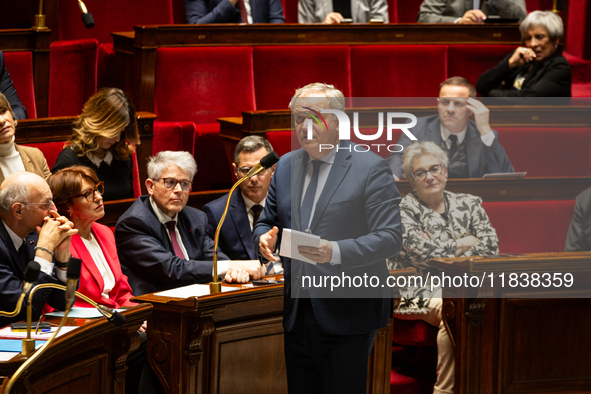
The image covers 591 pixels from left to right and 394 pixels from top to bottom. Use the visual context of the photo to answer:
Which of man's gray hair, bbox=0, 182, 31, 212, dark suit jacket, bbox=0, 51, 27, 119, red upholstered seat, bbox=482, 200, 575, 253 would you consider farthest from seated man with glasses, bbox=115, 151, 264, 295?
red upholstered seat, bbox=482, 200, 575, 253

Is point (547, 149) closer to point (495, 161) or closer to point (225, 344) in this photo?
point (495, 161)

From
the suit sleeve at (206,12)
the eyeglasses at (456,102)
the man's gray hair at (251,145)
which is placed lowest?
the man's gray hair at (251,145)

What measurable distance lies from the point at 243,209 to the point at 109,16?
3.73ft

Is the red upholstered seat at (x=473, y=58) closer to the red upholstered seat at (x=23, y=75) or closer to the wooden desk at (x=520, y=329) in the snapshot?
the wooden desk at (x=520, y=329)

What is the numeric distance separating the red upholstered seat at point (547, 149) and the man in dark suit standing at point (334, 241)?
118 centimetres

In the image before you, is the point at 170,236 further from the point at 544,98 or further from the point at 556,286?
the point at 544,98

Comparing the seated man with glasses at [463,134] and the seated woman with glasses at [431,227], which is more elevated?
the seated man with glasses at [463,134]

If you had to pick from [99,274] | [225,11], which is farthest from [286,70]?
[99,274]

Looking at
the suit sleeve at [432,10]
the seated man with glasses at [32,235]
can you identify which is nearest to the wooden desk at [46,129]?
the seated man with glasses at [32,235]

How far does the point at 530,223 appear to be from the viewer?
1.92 m

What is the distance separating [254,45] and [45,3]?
67 centimetres

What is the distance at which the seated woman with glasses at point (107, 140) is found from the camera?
1755 millimetres

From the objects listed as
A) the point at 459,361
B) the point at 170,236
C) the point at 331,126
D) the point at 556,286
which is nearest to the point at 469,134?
the point at 556,286

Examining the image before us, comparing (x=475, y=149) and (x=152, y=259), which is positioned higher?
(x=475, y=149)
